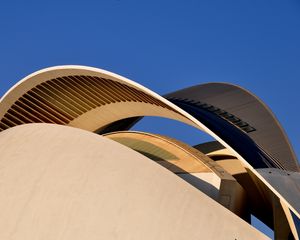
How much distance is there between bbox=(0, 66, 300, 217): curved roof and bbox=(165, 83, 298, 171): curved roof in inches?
76.6

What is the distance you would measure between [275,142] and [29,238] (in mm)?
15853

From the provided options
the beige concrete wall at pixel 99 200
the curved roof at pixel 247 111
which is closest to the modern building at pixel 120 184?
the beige concrete wall at pixel 99 200

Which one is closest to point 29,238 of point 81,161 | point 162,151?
point 81,161

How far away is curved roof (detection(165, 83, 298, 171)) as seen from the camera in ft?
71.6

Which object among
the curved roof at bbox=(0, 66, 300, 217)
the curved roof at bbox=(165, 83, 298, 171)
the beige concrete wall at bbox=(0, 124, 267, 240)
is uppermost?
the curved roof at bbox=(165, 83, 298, 171)

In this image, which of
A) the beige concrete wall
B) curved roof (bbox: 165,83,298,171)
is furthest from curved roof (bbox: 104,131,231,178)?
the beige concrete wall

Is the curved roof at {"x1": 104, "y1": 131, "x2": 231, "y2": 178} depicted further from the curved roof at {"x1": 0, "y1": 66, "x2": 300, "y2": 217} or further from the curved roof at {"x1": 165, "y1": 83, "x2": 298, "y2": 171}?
the curved roof at {"x1": 165, "y1": 83, "x2": 298, "y2": 171}

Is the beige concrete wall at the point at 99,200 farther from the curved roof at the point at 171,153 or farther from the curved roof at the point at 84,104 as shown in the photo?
the curved roof at the point at 171,153

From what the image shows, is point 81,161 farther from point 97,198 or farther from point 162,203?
point 162,203

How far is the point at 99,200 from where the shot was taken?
9203 millimetres

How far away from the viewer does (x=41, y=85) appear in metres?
18.9

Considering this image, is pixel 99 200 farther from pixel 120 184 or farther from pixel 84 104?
pixel 84 104

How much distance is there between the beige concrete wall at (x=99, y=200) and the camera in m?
8.73

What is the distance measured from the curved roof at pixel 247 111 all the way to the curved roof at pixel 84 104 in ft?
6.38
